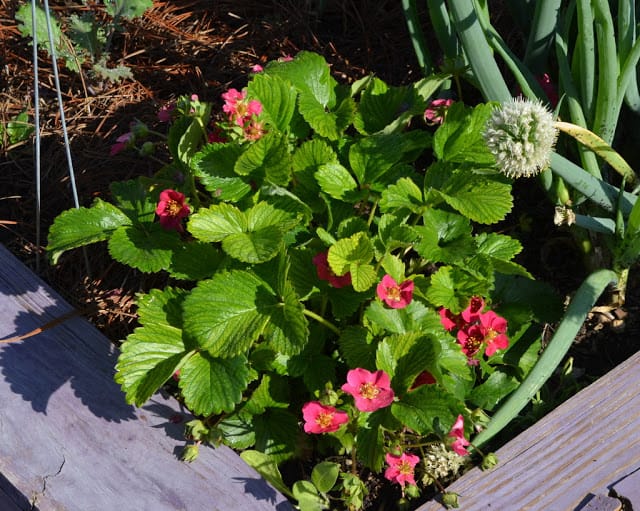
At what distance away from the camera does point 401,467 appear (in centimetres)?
125

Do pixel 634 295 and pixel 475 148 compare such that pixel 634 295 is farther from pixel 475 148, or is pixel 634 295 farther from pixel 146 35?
pixel 146 35

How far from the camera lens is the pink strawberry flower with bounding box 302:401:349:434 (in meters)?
1.20

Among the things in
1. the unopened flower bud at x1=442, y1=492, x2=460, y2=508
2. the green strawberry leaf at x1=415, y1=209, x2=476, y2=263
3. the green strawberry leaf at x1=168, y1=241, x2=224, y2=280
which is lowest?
the unopened flower bud at x1=442, y1=492, x2=460, y2=508

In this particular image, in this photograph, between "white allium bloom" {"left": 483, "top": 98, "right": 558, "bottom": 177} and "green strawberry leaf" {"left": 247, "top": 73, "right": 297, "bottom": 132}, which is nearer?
"white allium bloom" {"left": 483, "top": 98, "right": 558, "bottom": 177}

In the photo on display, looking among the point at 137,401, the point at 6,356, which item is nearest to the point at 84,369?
the point at 6,356

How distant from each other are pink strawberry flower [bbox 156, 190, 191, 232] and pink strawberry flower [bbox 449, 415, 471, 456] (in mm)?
639

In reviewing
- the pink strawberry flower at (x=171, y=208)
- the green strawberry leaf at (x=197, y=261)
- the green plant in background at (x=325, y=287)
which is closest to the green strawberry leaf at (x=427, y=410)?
the green plant in background at (x=325, y=287)

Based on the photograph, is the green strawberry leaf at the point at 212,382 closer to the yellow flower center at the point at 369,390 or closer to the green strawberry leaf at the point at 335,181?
the yellow flower center at the point at 369,390

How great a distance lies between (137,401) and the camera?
1170 millimetres

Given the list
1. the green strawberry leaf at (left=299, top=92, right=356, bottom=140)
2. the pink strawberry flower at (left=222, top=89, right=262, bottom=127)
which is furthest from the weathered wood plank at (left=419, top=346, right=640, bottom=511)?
the pink strawberry flower at (left=222, top=89, right=262, bottom=127)

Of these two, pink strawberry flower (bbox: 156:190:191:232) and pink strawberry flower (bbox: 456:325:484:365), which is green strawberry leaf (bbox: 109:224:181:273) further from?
pink strawberry flower (bbox: 456:325:484:365)

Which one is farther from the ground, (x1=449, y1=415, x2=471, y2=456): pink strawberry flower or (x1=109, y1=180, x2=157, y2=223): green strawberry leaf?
(x1=109, y1=180, x2=157, y2=223): green strawberry leaf

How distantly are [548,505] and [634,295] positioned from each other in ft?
2.00

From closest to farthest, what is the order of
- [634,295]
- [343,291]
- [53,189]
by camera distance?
[343,291]
[634,295]
[53,189]
